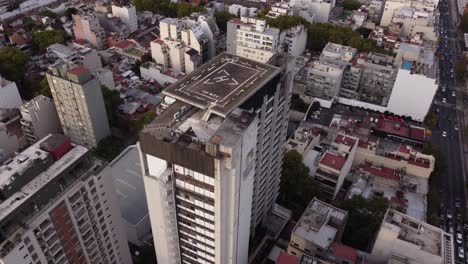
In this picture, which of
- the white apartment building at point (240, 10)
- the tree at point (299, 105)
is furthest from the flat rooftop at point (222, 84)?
the white apartment building at point (240, 10)

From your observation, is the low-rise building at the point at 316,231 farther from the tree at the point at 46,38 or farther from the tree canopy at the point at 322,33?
the tree at the point at 46,38

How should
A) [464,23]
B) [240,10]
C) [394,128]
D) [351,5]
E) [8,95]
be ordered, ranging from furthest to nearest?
[351,5] → [464,23] → [240,10] → [8,95] → [394,128]

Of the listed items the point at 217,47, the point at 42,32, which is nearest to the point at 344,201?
the point at 217,47

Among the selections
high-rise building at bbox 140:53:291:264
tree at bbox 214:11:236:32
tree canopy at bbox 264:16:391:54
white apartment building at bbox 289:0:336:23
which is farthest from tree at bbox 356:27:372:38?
high-rise building at bbox 140:53:291:264

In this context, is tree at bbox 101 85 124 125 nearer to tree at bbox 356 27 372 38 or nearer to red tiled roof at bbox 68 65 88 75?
red tiled roof at bbox 68 65 88 75

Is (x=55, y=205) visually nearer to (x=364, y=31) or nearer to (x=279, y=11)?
(x=279, y=11)

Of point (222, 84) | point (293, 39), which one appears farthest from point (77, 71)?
point (293, 39)

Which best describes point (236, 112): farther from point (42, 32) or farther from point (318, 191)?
point (42, 32)

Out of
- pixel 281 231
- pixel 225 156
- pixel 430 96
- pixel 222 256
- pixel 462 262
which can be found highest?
pixel 225 156
